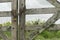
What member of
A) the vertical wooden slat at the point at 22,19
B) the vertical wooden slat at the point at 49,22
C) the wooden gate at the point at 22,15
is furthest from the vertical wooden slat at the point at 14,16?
the vertical wooden slat at the point at 49,22

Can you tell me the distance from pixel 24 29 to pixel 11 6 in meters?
0.67

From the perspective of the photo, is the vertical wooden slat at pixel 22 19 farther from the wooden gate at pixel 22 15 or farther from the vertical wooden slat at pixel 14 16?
the vertical wooden slat at pixel 14 16

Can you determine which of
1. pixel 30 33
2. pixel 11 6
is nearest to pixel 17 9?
pixel 11 6

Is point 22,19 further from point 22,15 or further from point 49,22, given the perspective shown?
point 49,22

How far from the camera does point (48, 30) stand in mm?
8086

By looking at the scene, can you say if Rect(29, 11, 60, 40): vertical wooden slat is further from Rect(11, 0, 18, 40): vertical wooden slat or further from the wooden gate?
Rect(11, 0, 18, 40): vertical wooden slat

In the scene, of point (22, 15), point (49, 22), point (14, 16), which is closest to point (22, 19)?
point (22, 15)

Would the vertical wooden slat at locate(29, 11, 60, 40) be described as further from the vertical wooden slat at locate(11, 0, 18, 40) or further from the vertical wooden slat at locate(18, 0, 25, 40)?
the vertical wooden slat at locate(11, 0, 18, 40)

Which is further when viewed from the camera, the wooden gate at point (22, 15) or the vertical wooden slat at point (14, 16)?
the vertical wooden slat at point (14, 16)

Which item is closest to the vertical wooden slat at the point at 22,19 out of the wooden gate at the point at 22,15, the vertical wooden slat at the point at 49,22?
the wooden gate at the point at 22,15

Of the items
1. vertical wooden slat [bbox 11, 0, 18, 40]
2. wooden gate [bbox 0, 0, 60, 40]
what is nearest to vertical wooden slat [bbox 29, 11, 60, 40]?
wooden gate [bbox 0, 0, 60, 40]

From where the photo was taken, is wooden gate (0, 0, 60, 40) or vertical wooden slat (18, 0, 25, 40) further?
vertical wooden slat (18, 0, 25, 40)

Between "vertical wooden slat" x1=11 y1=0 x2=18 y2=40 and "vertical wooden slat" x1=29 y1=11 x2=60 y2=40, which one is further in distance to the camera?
"vertical wooden slat" x1=11 y1=0 x2=18 y2=40

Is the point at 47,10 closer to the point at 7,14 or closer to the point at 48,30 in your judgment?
the point at 48,30
